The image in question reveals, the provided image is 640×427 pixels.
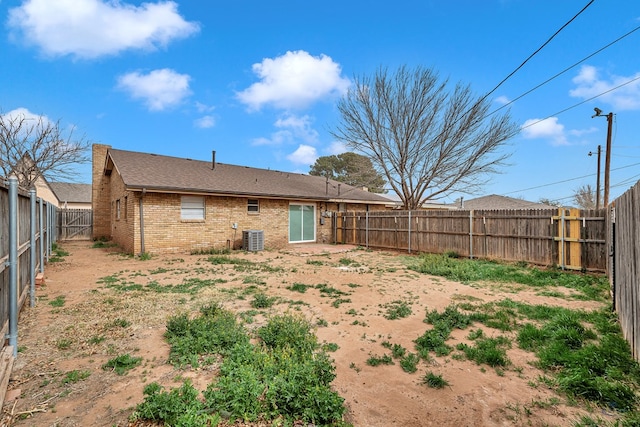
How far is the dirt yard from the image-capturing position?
2.38m

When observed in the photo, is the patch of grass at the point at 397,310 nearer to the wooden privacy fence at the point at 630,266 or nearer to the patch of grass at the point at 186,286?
the wooden privacy fence at the point at 630,266

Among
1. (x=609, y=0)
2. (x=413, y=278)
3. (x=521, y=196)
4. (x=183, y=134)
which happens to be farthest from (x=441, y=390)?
(x=521, y=196)

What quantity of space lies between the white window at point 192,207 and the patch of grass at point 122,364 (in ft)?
32.2

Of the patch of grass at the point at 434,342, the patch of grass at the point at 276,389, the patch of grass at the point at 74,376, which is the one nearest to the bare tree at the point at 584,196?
the patch of grass at the point at 434,342

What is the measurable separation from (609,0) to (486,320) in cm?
663

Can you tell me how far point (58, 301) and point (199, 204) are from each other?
7694mm

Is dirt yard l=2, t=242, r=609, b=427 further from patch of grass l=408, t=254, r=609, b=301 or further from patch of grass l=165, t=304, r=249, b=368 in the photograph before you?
patch of grass l=408, t=254, r=609, b=301

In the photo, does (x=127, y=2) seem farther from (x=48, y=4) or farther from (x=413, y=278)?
(x=413, y=278)

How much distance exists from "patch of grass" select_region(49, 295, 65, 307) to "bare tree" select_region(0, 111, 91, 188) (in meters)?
12.9

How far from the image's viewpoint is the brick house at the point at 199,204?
37.6 ft

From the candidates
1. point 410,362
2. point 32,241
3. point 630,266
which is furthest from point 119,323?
point 630,266

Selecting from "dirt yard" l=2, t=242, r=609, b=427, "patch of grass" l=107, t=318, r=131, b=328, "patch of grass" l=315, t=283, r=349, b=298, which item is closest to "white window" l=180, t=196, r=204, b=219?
"dirt yard" l=2, t=242, r=609, b=427

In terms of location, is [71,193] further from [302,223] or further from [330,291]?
[330,291]

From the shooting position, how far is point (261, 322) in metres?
4.36
